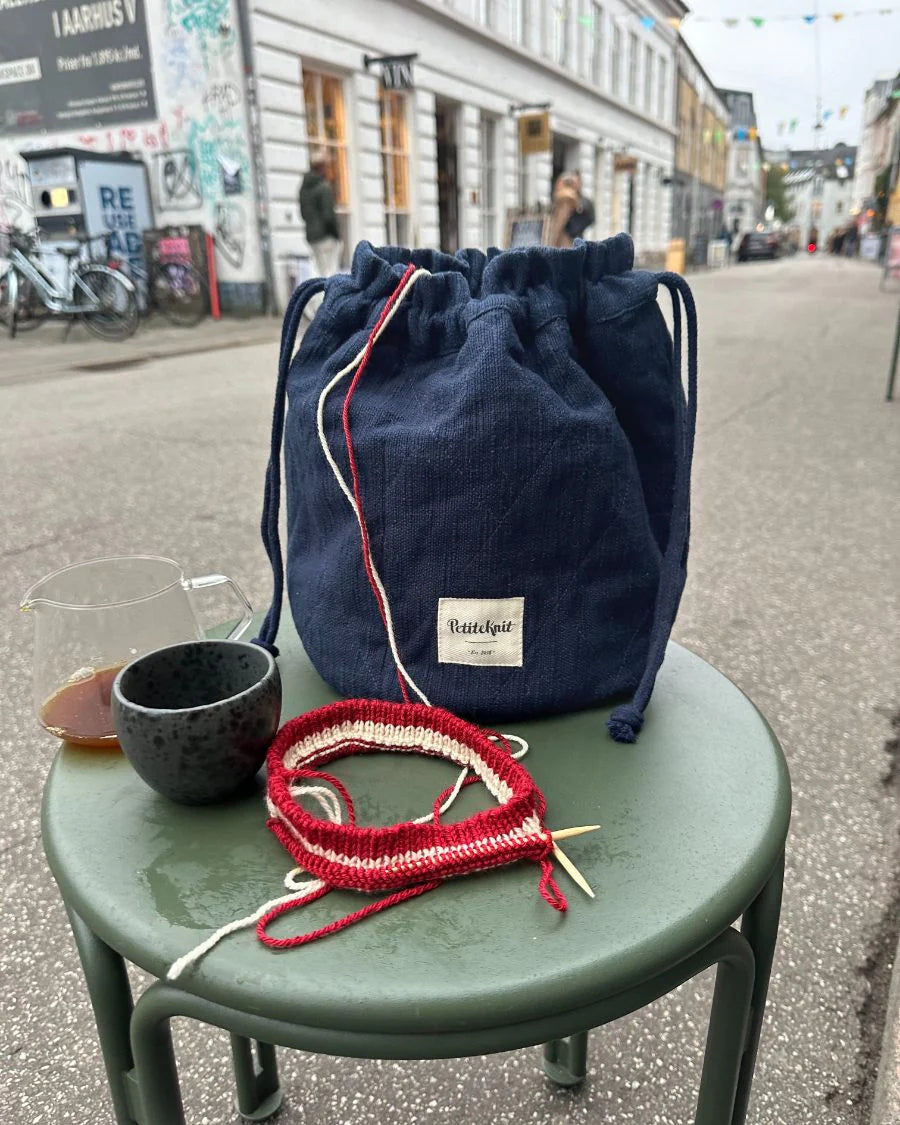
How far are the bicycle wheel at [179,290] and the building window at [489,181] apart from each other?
6237 millimetres

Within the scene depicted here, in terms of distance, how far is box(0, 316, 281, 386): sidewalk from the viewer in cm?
669

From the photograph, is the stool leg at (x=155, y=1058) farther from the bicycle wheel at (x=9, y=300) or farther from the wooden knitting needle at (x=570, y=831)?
the bicycle wheel at (x=9, y=300)

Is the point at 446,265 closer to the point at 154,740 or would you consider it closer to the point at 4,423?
the point at 154,740

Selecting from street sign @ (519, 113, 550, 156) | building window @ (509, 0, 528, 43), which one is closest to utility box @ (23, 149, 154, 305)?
street sign @ (519, 113, 550, 156)

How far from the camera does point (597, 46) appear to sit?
18.7 metres

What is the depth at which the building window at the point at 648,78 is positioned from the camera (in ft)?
73.2

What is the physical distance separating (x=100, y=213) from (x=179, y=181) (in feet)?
3.11

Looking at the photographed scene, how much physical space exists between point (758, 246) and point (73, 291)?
3294 centimetres

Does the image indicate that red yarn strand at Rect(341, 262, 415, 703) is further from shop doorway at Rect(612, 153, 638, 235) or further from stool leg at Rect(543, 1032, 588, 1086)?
shop doorway at Rect(612, 153, 638, 235)

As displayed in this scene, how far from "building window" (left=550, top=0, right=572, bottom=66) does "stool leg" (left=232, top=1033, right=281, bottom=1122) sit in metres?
18.0

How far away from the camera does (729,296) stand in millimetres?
14195

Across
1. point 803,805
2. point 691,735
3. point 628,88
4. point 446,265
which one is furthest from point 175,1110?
point 628,88

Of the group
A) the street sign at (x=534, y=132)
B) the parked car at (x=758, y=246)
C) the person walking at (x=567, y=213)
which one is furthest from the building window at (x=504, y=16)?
the parked car at (x=758, y=246)

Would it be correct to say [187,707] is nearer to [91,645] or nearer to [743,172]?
[91,645]
